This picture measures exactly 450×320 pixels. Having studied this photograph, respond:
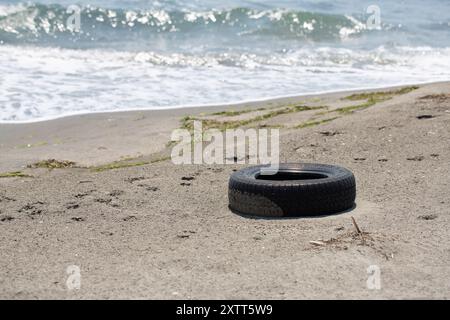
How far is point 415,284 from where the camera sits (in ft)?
13.3

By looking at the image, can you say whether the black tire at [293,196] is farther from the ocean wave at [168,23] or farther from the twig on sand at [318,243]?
the ocean wave at [168,23]

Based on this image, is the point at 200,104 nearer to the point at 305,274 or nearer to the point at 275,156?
the point at 275,156

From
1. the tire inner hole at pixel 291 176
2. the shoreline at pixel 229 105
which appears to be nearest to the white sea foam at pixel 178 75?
the shoreline at pixel 229 105

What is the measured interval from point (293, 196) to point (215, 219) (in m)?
0.55

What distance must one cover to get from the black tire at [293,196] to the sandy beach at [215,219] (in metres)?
0.10

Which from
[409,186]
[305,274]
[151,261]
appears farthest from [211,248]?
[409,186]

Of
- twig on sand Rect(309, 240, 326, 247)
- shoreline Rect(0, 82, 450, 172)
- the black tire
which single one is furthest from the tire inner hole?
shoreline Rect(0, 82, 450, 172)

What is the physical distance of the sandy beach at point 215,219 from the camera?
13.6 ft

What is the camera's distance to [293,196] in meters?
5.36

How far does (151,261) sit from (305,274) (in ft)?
2.95

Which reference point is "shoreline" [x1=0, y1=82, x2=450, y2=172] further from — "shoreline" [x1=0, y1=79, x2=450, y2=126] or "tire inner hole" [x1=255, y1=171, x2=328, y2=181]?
"tire inner hole" [x1=255, y1=171, x2=328, y2=181]

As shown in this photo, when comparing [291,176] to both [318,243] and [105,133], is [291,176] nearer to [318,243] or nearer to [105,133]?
[318,243]

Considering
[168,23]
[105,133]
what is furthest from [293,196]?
[168,23]

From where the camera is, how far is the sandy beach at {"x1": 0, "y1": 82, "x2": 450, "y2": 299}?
416cm
